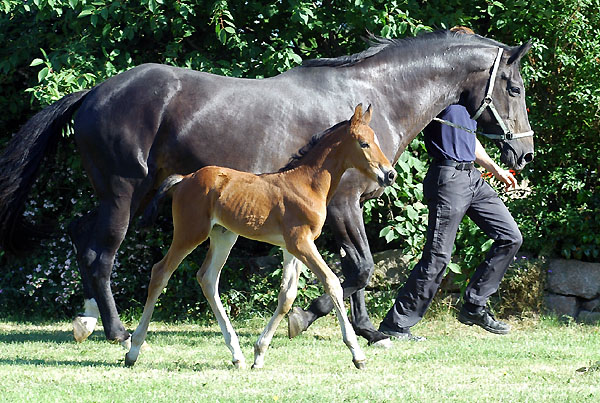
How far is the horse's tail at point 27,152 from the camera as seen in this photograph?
6730 millimetres

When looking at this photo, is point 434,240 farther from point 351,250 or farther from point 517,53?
point 517,53

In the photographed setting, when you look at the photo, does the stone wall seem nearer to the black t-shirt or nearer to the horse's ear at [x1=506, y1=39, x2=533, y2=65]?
the black t-shirt

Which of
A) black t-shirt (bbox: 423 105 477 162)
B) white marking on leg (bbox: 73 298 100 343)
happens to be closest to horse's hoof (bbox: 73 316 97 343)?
white marking on leg (bbox: 73 298 100 343)

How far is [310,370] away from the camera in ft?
17.4

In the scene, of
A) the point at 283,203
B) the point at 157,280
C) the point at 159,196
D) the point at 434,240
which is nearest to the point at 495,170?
the point at 434,240

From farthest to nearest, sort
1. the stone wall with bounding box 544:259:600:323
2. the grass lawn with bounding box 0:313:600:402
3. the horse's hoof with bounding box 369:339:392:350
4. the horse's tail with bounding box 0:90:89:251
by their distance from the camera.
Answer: the stone wall with bounding box 544:259:600:323 → the horse's tail with bounding box 0:90:89:251 → the horse's hoof with bounding box 369:339:392:350 → the grass lawn with bounding box 0:313:600:402

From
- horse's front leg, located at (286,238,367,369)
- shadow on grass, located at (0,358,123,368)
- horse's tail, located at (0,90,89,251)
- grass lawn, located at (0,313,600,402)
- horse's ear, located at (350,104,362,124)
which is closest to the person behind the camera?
grass lawn, located at (0,313,600,402)

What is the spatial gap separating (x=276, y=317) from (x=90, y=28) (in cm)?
393

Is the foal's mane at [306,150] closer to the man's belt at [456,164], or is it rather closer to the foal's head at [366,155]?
the foal's head at [366,155]

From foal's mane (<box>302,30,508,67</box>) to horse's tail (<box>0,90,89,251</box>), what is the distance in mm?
1940

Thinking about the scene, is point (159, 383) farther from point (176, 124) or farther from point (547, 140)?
point (547, 140)

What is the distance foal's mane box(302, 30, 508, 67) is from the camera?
6.53 m

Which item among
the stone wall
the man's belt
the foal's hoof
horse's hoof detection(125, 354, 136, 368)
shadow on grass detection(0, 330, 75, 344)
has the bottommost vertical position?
shadow on grass detection(0, 330, 75, 344)

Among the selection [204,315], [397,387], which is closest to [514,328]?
[204,315]
